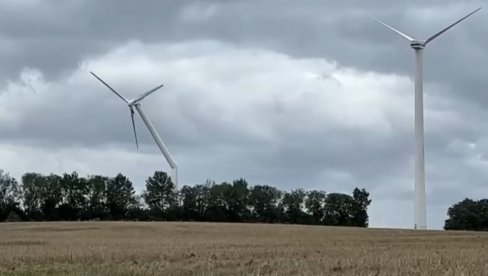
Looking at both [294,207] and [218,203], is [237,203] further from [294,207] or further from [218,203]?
[294,207]

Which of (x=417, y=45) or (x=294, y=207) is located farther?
(x=294, y=207)

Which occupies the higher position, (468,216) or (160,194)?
(160,194)

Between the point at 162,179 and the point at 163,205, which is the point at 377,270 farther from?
the point at 162,179

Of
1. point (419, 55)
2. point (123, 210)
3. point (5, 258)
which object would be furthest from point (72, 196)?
point (5, 258)

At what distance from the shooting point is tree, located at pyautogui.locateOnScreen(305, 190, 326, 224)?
18275 centimetres

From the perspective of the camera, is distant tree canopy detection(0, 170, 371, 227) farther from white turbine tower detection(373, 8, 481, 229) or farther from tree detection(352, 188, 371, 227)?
white turbine tower detection(373, 8, 481, 229)

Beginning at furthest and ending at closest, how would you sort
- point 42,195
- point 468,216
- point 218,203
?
point 42,195
point 218,203
point 468,216

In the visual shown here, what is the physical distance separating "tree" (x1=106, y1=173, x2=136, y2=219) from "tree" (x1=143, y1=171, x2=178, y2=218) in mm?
4526

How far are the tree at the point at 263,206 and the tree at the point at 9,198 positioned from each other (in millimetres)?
47945

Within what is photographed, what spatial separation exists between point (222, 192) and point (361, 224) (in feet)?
97.0

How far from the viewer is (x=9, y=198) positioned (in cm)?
18012

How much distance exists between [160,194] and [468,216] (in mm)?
68629

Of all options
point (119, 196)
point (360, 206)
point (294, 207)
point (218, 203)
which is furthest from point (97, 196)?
point (360, 206)

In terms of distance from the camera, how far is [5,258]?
3538cm
